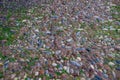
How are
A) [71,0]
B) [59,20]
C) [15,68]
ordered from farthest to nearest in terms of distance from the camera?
[71,0] → [59,20] → [15,68]

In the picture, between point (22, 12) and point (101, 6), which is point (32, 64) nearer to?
point (22, 12)

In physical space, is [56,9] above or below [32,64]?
above

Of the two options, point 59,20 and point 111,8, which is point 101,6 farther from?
point 59,20

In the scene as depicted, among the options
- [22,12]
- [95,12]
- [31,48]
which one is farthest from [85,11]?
[31,48]

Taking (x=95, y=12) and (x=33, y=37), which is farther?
(x=95, y=12)

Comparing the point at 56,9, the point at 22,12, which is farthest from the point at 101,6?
the point at 22,12

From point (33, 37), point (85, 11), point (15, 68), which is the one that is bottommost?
point (15, 68)

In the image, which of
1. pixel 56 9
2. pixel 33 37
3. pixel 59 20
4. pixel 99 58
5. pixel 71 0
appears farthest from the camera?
pixel 71 0
